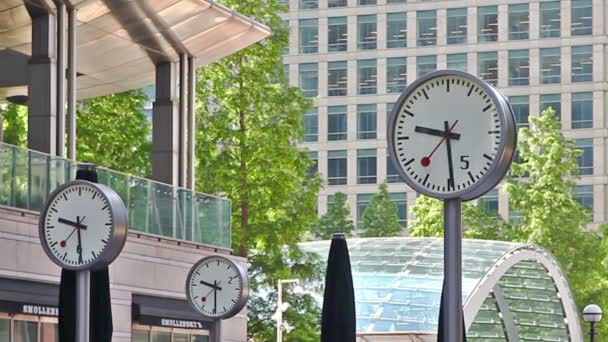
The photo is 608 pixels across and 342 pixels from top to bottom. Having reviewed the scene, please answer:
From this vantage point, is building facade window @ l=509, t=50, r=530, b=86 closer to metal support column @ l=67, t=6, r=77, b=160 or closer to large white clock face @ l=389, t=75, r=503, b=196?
metal support column @ l=67, t=6, r=77, b=160

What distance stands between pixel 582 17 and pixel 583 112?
5604 millimetres

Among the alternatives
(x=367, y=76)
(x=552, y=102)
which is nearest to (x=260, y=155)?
(x=552, y=102)

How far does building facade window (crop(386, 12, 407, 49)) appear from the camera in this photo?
332ft

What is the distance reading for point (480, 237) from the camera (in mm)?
68375

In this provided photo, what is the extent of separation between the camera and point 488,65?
326 feet

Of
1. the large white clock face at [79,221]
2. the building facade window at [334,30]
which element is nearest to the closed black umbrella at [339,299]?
the large white clock face at [79,221]

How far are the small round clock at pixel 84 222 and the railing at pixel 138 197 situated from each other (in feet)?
32.9

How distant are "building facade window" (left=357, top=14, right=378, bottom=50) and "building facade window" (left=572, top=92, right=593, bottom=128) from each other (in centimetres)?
1309

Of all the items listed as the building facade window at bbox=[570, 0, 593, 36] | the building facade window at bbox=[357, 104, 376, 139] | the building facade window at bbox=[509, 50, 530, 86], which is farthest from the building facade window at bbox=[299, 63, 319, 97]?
the building facade window at bbox=[570, 0, 593, 36]

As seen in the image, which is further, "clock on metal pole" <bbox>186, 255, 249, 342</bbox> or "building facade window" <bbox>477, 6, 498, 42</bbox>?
"building facade window" <bbox>477, 6, 498, 42</bbox>

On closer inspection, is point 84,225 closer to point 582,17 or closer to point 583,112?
point 583,112

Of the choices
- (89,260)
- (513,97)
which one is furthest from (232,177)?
(513,97)

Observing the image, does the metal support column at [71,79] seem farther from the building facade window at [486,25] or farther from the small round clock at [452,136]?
the building facade window at [486,25]

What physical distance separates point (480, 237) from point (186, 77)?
34980mm
